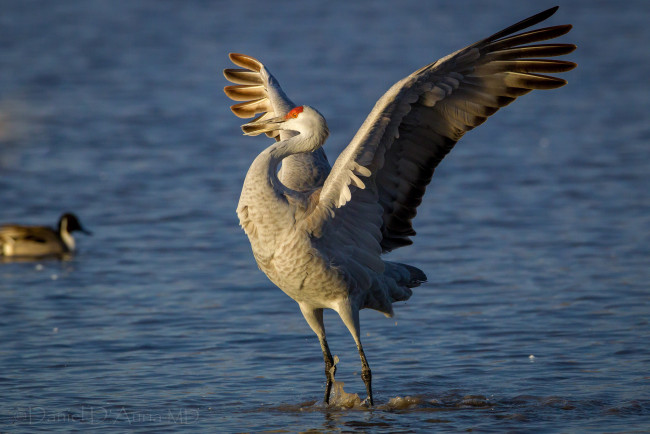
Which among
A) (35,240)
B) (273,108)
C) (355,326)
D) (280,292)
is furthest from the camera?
(35,240)

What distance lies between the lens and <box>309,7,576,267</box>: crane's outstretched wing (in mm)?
6570

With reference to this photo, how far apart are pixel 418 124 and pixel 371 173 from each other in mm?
496

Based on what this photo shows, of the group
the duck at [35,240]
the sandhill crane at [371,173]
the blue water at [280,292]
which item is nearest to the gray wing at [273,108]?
the sandhill crane at [371,173]

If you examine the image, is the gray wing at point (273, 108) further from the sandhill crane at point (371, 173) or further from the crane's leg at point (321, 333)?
the crane's leg at point (321, 333)

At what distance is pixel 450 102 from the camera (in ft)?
22.7

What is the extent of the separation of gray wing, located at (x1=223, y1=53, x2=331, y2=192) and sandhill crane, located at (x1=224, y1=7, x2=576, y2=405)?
469 mm

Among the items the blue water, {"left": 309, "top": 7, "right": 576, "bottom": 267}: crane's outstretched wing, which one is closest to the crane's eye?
{"left": 309, "top": 7, "right": 576, "bottom": 267}: crane's outstretched wing

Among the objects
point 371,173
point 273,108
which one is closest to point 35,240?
point 273,108

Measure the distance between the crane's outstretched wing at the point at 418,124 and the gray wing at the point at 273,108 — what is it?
574 millimetres

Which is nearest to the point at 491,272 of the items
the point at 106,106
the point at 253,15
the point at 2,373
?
the point at 2,373

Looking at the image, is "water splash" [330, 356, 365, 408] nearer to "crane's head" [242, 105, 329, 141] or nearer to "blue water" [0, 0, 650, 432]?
"blue water" [0, 0, 650, 432]

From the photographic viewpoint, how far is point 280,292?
10.0 meters

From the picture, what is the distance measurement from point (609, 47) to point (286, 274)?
1879cm

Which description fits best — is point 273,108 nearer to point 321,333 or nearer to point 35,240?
point 321,333
